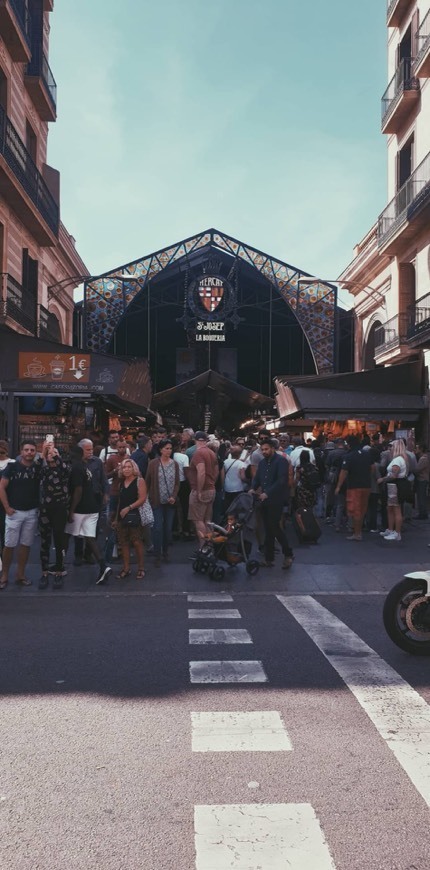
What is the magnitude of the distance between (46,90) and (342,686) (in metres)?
22.9

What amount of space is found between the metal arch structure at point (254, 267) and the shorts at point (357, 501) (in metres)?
23.1

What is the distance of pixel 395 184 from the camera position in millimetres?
26625

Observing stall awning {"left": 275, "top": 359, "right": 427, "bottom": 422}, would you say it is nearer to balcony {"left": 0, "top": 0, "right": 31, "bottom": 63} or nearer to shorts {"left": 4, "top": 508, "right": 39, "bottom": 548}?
balcony {"left": 0, "top": 0, "right": 31, "bottom": 63}

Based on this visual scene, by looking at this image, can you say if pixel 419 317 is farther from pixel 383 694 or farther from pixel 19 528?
pixel 383 694

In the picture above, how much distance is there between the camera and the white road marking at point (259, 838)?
3.04 m

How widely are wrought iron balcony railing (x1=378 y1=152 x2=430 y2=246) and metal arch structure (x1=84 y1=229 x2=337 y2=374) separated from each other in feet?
30.0

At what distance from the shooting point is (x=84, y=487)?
9617mm

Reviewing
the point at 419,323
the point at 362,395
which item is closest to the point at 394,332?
the point at 419,323

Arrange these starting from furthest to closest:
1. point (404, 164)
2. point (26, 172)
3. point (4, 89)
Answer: point (404, 164) < point (26, 172) < point (4, 89)

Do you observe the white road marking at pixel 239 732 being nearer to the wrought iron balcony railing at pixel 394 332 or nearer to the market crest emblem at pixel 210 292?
the wrought iron balcony railing at pixel 394 332

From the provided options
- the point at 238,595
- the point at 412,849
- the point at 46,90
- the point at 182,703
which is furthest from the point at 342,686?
the point at 46,90

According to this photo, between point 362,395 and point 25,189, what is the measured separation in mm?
10748

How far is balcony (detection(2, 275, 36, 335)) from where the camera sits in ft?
64.3

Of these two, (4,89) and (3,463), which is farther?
(4,89)
